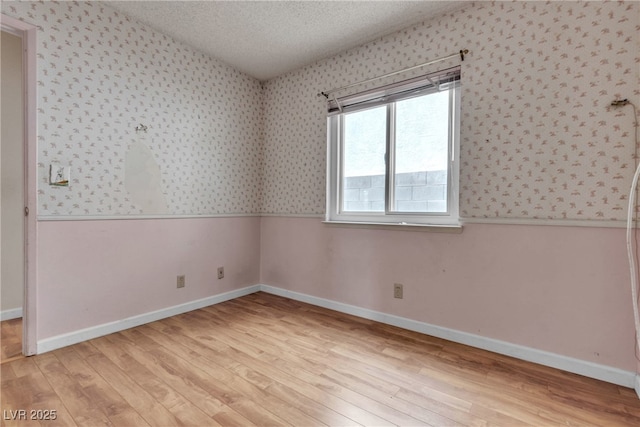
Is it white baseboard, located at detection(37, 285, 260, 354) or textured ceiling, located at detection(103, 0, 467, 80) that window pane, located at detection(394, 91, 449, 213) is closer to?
textured ceiling, located at detection(103, 0, 467, 80)

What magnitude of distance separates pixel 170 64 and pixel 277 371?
2704mm

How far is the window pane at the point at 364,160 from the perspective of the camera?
2.65 meters

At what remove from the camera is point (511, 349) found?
1956 mm

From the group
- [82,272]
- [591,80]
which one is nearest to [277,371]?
[82,272]

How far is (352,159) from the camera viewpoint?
2852 mm

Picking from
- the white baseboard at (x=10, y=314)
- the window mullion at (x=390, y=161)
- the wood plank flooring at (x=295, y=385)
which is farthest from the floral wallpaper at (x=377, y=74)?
the white baseboard at (x=10, y=314)

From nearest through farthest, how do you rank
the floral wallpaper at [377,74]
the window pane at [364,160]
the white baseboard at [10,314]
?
the floral wallpaper at [377,74], the white baseboard at [10,314], the window pane at [364,160]

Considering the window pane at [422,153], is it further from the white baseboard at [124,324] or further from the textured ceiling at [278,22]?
the white baseboard at [124,324]

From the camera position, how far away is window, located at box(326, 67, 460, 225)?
2.26 metres

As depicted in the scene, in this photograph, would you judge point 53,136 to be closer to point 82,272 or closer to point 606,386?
point 82,272

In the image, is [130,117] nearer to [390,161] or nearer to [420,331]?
[390,161]

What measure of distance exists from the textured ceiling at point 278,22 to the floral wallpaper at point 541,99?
0.68 feet

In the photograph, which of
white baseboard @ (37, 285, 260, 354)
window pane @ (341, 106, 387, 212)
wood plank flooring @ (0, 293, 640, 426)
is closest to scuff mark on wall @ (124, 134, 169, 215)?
white baseboard @ (37, 285, 260, 354)

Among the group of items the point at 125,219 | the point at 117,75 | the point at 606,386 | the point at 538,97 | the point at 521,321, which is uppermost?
the point at 117,75
